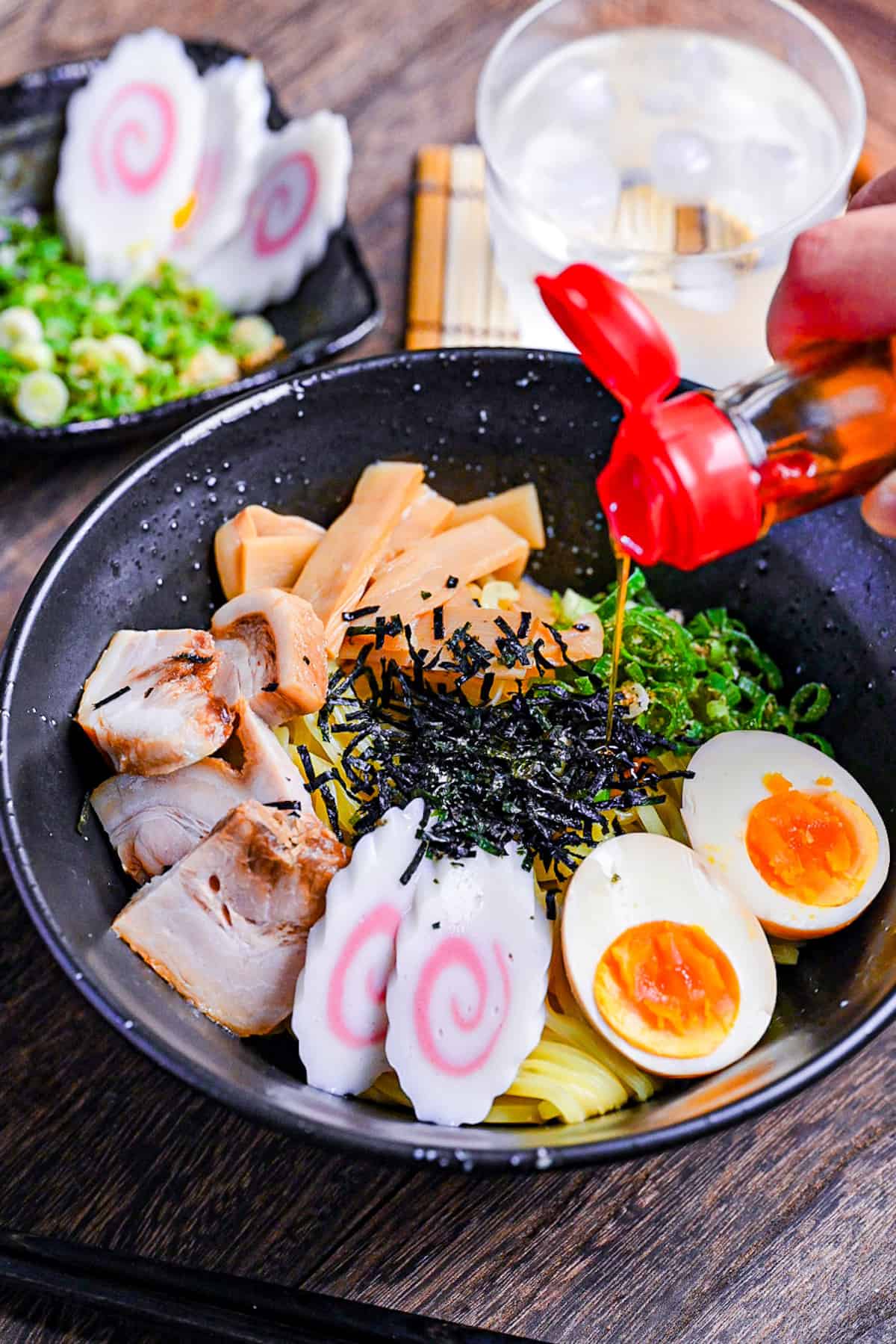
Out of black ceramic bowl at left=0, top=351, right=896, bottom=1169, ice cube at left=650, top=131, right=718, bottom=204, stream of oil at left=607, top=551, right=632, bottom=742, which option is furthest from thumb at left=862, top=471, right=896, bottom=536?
ice cube at left=650, top=131, right=718, bottom=204

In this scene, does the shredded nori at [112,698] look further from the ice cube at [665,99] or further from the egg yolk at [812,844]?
the ice cube at [665,99]

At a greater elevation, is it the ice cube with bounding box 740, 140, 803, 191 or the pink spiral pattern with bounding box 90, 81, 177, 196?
the pink spiral pattern with bounding box 90, 81, 177, 196

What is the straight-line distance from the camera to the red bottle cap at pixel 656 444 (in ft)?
5.39

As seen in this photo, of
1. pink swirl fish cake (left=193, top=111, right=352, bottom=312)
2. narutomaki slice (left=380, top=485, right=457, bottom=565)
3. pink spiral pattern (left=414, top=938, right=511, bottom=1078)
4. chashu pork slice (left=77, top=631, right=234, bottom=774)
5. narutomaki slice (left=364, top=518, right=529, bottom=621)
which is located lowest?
pink spiral pattern (left=414, top=938, right=511, bottom=1078)

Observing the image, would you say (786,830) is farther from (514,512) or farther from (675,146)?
(675,146)

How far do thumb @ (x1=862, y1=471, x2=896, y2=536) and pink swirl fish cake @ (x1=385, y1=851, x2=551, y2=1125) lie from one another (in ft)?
2.64

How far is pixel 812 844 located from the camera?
2.22 m

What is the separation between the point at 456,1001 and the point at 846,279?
1.26 metres

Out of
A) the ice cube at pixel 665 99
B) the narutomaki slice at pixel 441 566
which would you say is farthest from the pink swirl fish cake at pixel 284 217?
the narutomaki slice at pixel 441 566

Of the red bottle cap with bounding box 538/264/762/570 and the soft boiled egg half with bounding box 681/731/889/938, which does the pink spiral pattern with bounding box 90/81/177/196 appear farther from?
the soft boiled egg half with bounding box 681/731/889/938

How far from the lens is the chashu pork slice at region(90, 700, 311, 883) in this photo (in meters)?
2.16

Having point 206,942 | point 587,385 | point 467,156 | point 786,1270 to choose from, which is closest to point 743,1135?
point 786,1270

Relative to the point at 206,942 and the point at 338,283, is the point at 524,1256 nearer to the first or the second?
the point at 206,942

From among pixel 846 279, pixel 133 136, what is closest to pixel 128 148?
pixel 133 136
